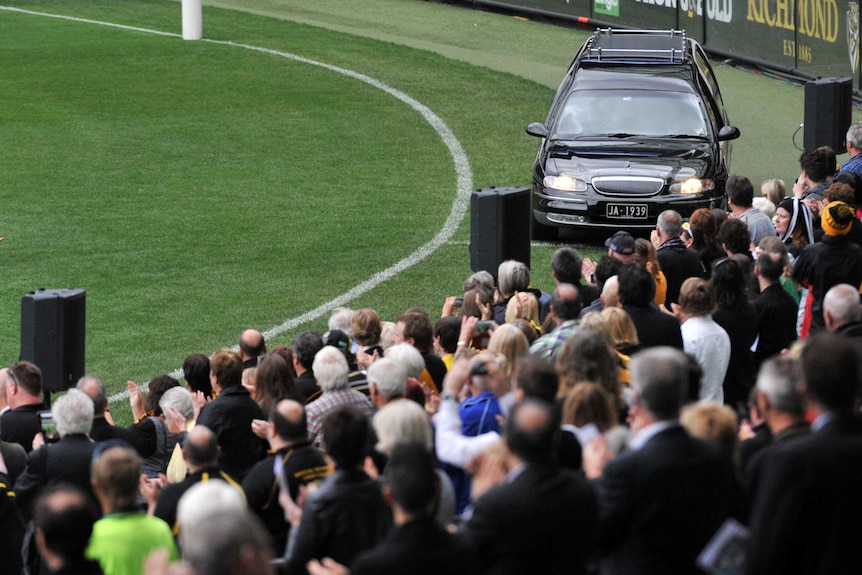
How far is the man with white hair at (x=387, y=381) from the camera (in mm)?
7410

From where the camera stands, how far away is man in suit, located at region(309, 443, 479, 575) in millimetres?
5031

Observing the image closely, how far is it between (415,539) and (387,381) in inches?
92.6

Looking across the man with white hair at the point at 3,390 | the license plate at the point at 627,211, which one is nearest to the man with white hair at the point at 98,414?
the man with white hair at the point at 3,390

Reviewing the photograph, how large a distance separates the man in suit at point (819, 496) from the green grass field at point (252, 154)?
9291 mm

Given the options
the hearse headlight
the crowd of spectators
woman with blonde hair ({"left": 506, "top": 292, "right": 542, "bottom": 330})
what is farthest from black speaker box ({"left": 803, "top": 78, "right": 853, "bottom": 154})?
woman with blonde hair ({"left": 506, "top": 292, "right": 542, "bottom": 330})

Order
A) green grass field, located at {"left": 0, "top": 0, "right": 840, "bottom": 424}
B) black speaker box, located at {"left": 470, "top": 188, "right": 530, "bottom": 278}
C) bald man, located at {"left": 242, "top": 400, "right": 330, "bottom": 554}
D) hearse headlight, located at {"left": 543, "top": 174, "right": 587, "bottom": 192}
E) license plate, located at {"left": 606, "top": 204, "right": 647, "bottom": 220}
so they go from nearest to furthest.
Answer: bald man, located at {"left": 242, "top": 400, "right": 330, "bottom": 554} < black speaker box, located at {"left": 470, "top": 188, "right": 530, "bottom": 278} < green grass field, located at {"left": 0, "top": 0, "right": 840, "bottom": 424} < license plate, located at {"left": 606, "top": 204, "right": 647, "bottom": 220} < hearse headlight, located at {"left": 543, "top": 174, "right": 587, "bottom": 192}

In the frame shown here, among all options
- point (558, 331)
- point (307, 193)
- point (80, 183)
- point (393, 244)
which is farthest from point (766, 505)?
point (80, 183)

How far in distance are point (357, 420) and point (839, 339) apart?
2.02 m

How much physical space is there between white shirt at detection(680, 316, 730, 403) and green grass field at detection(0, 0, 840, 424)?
6.30 meters

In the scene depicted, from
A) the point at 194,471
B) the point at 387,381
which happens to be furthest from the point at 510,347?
the point at 194,471

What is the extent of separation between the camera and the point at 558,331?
864 centimetres

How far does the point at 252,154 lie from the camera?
76.5 feet

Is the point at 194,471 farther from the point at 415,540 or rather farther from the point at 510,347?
the point at 415,540

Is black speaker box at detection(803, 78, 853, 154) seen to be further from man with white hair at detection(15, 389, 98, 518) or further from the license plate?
man with white hair at detection(15, 389, 98, 518)
